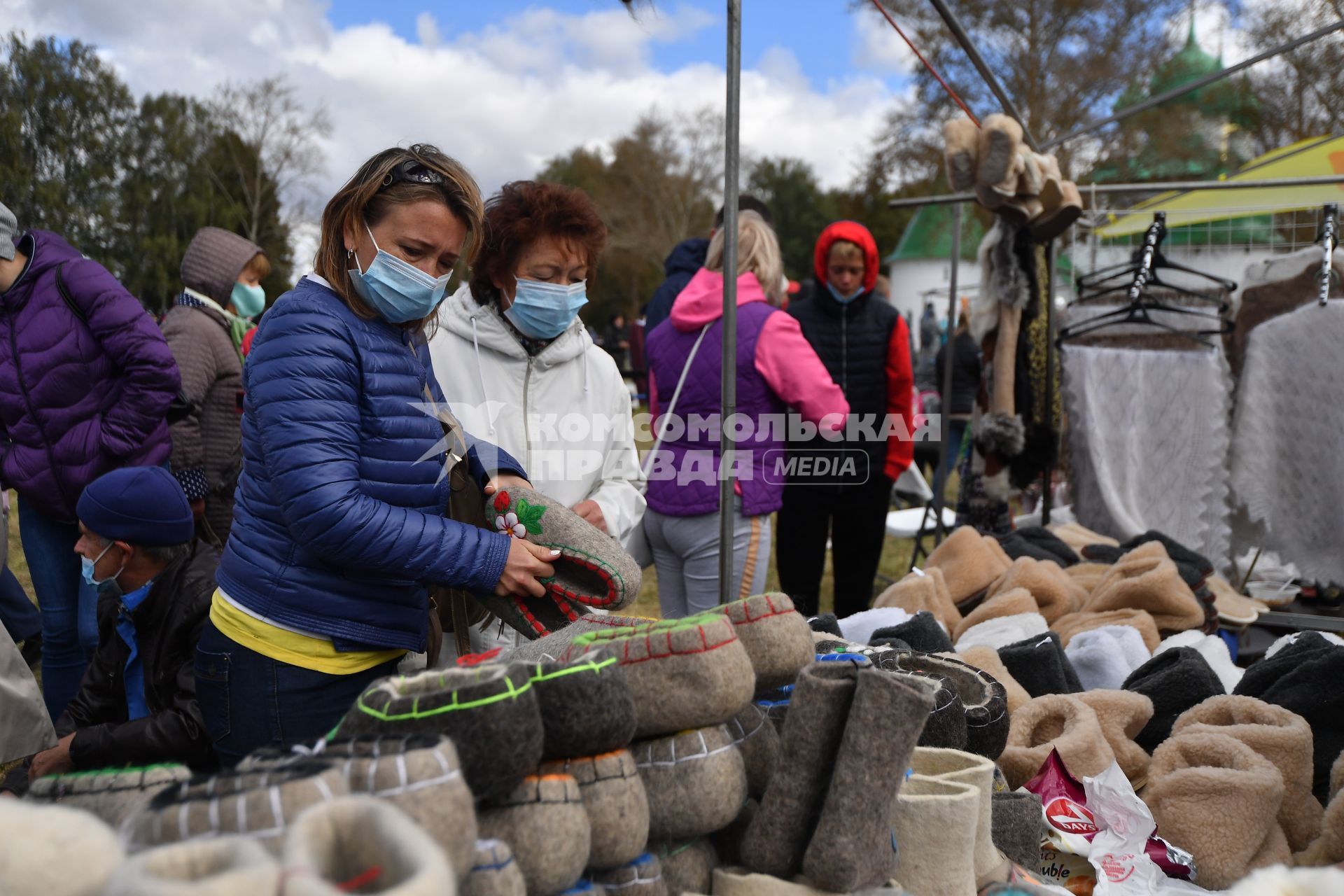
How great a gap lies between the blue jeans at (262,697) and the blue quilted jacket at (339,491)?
0.08 m

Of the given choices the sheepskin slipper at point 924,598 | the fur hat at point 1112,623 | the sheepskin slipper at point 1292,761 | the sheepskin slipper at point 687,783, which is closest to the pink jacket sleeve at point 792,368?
the sheepskin slipper at point 924,598

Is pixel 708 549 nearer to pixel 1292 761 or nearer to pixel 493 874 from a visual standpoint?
pixel 1292 761

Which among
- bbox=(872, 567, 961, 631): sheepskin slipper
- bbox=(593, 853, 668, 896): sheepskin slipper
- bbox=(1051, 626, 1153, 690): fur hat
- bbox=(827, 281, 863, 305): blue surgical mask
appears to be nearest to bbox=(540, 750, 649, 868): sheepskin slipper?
bbox=(593, 853, 668, 896): sheepskin slipper

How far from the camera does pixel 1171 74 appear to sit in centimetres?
1888

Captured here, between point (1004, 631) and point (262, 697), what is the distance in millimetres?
1827

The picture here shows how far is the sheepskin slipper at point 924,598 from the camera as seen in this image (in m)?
2.77

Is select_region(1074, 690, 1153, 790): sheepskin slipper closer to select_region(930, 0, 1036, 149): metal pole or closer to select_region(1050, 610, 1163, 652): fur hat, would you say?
select_region(1050, 610, 1163, 652): fur hat

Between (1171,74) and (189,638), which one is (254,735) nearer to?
(189,638)

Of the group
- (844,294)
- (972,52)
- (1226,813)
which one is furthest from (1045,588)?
(972,52)

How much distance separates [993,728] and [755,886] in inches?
23.5

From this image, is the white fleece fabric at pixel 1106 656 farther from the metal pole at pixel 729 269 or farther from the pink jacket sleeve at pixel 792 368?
the pink jacket sleeve at pixel 792 368

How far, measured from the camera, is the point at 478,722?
0.90m

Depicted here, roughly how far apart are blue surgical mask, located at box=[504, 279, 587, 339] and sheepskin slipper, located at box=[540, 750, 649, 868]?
1.23 meters

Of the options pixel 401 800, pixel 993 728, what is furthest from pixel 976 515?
pixel 401 800
